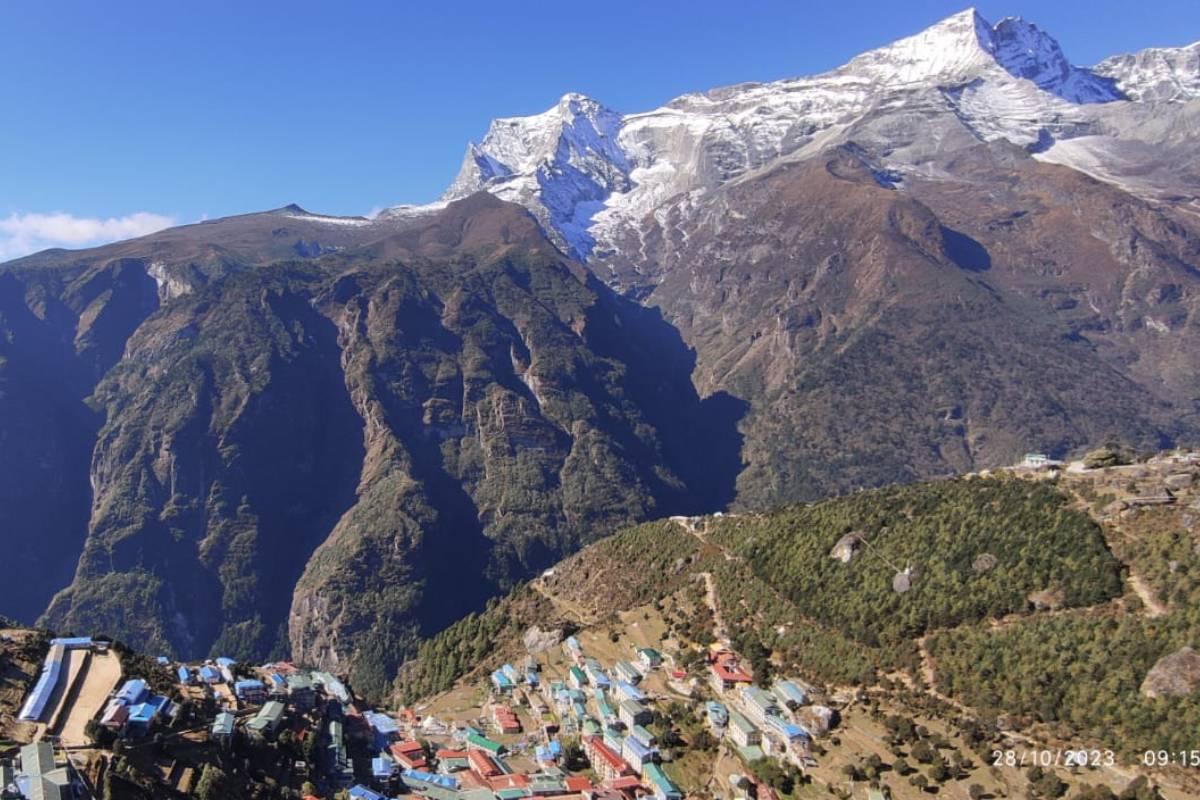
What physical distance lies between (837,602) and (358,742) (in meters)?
47.1

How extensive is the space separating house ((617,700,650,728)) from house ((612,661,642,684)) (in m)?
5.94

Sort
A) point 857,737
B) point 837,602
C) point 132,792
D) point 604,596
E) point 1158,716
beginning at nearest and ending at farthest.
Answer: point 132,792, point 1158,716, point 857,737, point 837,602, point 604,596

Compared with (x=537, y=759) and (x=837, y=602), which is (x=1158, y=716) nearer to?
(x=837, y=602)

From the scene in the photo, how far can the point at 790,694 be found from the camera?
77.4m

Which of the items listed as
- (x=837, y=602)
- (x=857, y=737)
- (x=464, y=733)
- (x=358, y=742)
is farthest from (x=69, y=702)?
(x=837, y=602)

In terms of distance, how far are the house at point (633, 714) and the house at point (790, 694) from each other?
11.5 m

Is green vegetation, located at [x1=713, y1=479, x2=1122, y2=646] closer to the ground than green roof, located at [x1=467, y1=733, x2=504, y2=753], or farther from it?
farther from it

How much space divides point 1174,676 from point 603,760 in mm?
43099

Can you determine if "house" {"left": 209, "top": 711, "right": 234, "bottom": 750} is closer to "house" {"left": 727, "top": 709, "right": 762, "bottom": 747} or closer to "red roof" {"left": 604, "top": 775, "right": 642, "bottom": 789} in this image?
"red roof" {"left": 604, "top": 775, "right": 642, "bottom": 789}

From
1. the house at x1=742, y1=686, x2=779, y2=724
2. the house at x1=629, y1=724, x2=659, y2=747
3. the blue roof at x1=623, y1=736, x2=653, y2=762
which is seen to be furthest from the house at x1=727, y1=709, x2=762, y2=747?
the blue roof at x1=623, y1=736, x2=653, y2=762

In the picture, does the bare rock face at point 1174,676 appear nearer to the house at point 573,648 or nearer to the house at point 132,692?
the house at point 573,648

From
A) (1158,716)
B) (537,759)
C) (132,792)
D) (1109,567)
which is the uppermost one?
(1109,567)

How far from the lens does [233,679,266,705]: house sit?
7756cm

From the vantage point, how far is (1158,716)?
202 feet
